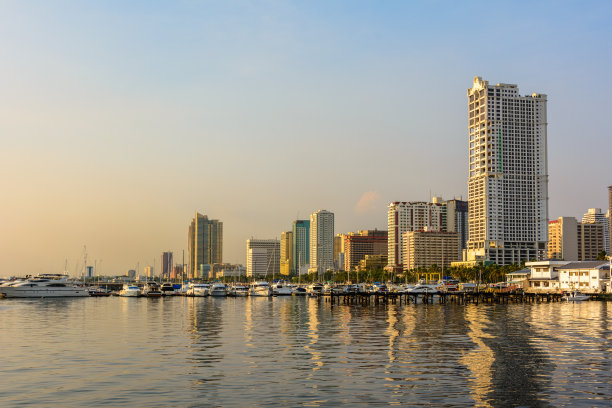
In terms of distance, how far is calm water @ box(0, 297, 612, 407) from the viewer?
124 ft

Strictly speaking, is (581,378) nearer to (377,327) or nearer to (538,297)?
(377,327)

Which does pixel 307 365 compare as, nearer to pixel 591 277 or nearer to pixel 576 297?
pixel 576 297

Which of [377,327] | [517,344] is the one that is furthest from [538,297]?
[517,344]

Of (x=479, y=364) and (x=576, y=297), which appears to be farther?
(x=576, y=297)

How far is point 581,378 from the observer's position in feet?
143

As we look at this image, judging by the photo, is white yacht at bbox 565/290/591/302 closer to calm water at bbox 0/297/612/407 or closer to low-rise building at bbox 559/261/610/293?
low-rise building at bbox 559/261/610/293

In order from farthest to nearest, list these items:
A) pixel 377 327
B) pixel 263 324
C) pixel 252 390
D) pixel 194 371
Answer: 1. pixel 263 324
2. pixel 377 327
3. pixel 194 371
4. pixel 252 390

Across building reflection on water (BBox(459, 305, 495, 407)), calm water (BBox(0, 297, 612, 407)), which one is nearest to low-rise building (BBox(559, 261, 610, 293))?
calm water (BBox(0, 297, 612, 407))

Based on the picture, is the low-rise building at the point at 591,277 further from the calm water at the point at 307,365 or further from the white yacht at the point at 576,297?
the calm water at the point at 307,365

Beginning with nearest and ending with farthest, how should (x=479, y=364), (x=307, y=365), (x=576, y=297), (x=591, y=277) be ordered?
(x=307, y=365), (x=479, y=364), (x=576, y=297), (x=591, y=277)

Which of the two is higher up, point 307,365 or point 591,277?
point 307,365

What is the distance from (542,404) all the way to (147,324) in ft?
216

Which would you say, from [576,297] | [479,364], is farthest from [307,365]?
[576,297]

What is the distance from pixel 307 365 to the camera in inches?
1945
